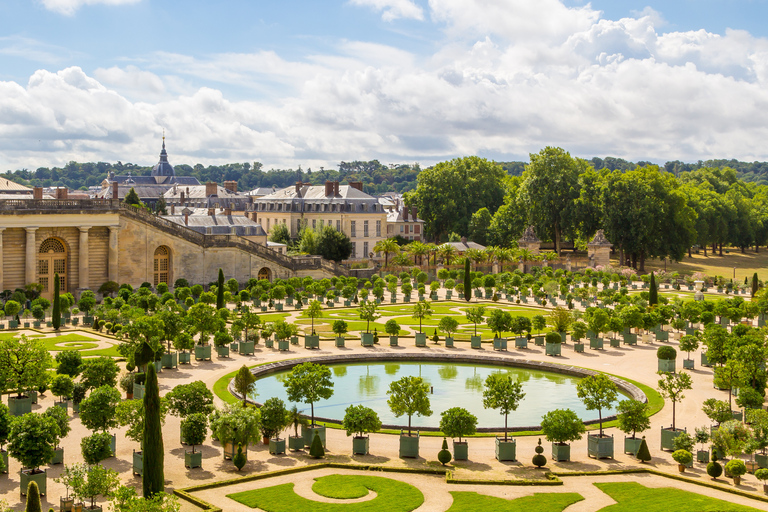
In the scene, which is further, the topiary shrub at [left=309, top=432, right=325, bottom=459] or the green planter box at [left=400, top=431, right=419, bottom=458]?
the green planter box at [left=400, top=431, right=419, bottom=458]

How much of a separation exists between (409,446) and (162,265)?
52252 mm

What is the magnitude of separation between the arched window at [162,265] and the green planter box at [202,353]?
32786 millimetres

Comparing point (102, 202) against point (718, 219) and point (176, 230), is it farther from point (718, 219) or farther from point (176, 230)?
point (718, 219)

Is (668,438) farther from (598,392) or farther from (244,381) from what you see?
(244,381)

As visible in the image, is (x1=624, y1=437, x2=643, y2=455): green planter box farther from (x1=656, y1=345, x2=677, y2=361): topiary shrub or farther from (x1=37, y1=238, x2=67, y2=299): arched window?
(x1=37, y1=238, x2=67, y2=299): arched window

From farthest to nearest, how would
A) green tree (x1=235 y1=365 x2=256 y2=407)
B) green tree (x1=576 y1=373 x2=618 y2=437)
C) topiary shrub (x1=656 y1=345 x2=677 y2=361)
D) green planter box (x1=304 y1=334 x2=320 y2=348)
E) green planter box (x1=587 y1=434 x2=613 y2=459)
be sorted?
green planter box (x1=304 y1=334 x2=320 y2=348), topiary shrub (x1=656 y1=345 x2=677 y2=361), green tree (x1=235 y1=365 x2=256 y2=407), green tree (x1=576 y1=373 x2=618 y2=437), green planter box (x1=587 y1=434 x2=613 y2=459)

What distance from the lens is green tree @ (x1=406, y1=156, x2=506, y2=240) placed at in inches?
4847

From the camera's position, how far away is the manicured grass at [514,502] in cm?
2389

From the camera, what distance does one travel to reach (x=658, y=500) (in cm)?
2466

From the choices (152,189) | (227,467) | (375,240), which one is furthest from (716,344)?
(152,189)

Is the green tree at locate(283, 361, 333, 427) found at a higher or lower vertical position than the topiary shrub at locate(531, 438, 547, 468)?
higher

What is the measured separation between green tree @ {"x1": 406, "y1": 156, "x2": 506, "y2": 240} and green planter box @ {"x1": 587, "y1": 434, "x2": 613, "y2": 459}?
92.6 m

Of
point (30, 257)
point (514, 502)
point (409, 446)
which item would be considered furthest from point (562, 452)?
point (30, 257)

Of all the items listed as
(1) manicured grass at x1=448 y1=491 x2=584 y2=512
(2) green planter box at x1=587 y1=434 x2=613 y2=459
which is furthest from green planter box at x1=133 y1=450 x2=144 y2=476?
(2) green planter box at x1=587 y1=434 x2=613 y2=459
